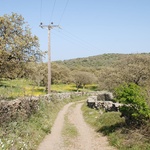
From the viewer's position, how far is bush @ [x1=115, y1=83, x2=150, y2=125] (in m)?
11.0

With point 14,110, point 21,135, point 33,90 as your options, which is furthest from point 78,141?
point 33,90

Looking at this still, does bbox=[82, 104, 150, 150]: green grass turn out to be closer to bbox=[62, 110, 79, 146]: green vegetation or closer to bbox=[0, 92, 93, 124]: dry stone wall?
bbox=[62, 110, 79, 146]: green vegetation

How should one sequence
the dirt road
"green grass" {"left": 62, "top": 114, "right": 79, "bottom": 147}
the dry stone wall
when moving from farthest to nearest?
1. "green grass" {"left": 62, "top": 114, "right": 79, "bottom": 147}
2. the dry stone wall
3. the dirt road

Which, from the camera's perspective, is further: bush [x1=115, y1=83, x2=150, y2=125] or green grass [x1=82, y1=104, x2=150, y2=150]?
bush [x1=115, y1=83, x2=150, y2=125]

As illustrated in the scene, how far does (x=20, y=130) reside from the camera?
38.7 feet

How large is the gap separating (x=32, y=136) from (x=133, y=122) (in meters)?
5.30

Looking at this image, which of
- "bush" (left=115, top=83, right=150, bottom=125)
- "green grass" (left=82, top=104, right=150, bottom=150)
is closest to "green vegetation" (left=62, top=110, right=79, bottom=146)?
"green grass" (left=82, top=104, right=150, bottom=150)

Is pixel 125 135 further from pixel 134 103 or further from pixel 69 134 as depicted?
pixel 69 134

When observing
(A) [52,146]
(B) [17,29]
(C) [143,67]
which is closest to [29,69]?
(B) [17,29]

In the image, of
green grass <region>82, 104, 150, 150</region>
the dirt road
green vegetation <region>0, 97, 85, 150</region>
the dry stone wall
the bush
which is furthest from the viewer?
the dry stone wall

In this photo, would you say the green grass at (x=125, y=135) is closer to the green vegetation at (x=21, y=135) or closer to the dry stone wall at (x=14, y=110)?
the green vegetation at (x=21, y=135)

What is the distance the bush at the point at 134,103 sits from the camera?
36.1 feet

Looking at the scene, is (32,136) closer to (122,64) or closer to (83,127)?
(83,127)

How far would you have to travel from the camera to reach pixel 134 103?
1135 cm
